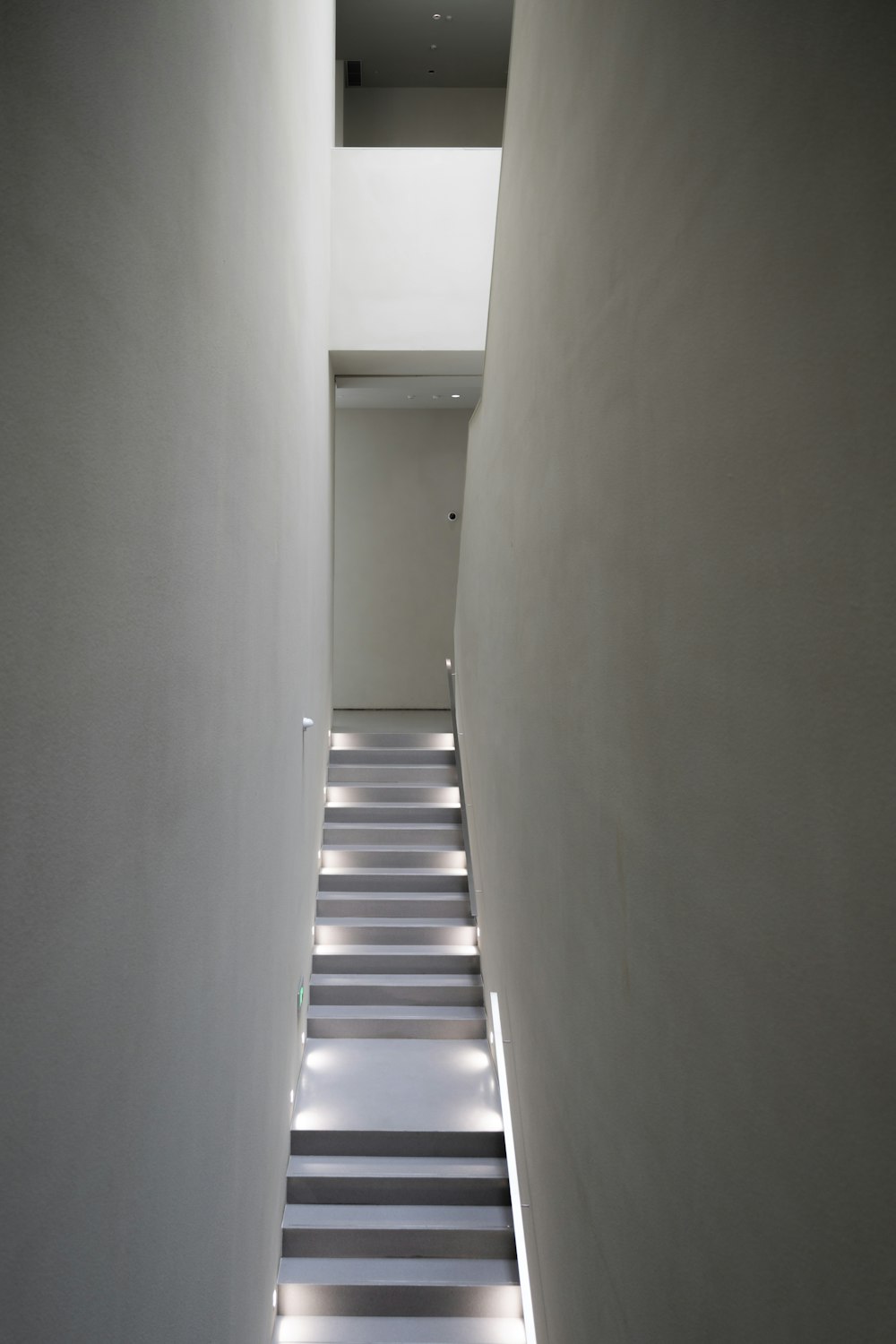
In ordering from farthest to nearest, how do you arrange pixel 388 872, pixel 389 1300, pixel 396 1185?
pixel 388 872
pixel 396 1185
pixel 389 1300

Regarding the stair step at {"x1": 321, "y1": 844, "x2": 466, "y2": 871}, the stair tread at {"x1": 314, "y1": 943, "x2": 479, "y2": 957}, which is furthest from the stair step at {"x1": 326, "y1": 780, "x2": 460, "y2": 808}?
the stair tread at {"x1": 314, "y1": 943, "x2": 479, "y2": 957}

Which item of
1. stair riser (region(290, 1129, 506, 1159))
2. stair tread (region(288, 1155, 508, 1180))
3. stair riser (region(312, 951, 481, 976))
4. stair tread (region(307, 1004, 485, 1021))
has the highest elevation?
stair riser (region(312, 951, 481, 976))

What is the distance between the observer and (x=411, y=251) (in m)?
8.21

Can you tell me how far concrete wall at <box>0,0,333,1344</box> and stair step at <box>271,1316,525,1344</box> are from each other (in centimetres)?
51

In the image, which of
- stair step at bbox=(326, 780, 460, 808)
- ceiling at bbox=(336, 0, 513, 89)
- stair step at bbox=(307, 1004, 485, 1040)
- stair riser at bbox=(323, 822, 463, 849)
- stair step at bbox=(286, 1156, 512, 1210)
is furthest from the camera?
ceiling at bbox=(336, 0, 513, 89)

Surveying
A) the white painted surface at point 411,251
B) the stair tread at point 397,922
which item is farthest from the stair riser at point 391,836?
the white painted surface at point 411,251

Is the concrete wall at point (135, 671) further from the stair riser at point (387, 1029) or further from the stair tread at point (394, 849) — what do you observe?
the stair tread at point (394, 849)

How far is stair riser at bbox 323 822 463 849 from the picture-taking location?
293 inches

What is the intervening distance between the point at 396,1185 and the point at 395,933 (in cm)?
189

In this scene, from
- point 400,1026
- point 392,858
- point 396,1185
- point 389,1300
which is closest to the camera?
point 389,1300

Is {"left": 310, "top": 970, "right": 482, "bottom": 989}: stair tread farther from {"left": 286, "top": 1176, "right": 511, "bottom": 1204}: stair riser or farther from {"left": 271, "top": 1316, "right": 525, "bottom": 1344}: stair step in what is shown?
{"left": 271, "top": 1316, "right": 525, "bottom": 1344}: stair step

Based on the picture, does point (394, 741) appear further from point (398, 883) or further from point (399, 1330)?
point (399, 1330)

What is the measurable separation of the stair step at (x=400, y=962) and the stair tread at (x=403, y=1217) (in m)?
1.67

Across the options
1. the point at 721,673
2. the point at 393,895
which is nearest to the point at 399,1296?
the point at 393,895
